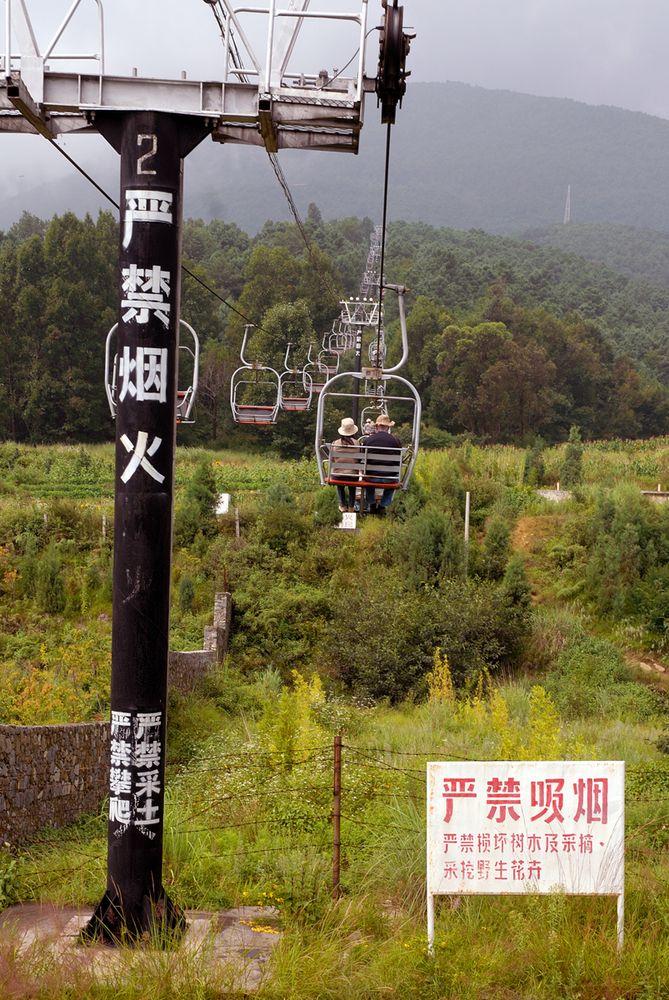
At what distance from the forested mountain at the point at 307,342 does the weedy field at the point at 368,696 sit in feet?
27.0

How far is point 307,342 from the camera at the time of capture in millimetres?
43406

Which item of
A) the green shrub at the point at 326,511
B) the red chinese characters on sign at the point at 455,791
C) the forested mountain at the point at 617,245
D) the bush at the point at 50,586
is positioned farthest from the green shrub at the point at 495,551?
the forested mountain at the point at 617,245

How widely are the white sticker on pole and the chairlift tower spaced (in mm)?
1734

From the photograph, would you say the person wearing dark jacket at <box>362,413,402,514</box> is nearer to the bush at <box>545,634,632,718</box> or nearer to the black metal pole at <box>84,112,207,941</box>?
the black metal pole at <box>84,112,207,941</box>

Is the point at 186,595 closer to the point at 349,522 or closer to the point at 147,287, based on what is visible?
the point at 349,522

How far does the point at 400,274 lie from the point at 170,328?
59.4 metres

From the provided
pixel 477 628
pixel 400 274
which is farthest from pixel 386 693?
pixel 400 274

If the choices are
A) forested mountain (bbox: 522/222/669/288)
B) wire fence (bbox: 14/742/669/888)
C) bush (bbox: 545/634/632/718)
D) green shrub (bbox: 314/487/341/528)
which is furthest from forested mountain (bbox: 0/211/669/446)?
forested mountain (bbox: 522/222/669/288)

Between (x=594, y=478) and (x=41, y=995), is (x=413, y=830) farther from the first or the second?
(x=594, y=478)

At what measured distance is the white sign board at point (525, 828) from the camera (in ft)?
20.8

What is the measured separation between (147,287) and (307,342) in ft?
122

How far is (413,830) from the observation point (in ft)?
27.8

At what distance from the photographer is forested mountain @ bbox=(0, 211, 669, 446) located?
44.7 meters

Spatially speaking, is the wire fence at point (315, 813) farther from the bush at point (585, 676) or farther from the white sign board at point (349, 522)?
the white sign board at point (349, 522)
